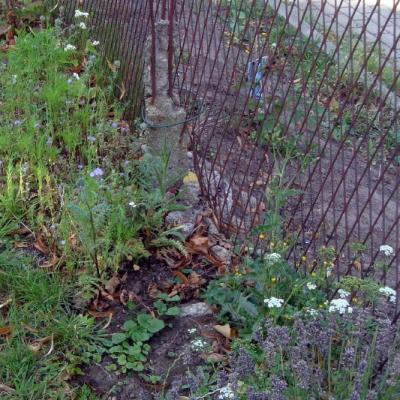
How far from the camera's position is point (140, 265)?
11.5ft

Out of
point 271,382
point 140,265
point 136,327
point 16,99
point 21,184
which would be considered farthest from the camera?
point 16,99

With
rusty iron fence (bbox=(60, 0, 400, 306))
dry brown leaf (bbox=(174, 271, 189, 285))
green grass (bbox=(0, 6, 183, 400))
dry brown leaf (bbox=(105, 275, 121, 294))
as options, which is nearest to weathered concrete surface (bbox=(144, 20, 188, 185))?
rusty iron fence (bbox=(60, 0, 400, 306))

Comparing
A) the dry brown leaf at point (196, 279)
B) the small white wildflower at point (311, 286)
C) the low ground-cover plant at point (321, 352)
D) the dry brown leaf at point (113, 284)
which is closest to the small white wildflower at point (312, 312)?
the low ground-cover plant at point (321, 352)

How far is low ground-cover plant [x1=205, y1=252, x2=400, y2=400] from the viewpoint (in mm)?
2377

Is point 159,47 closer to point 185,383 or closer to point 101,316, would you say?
point 101,316

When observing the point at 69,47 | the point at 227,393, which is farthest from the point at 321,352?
the point at 69,47

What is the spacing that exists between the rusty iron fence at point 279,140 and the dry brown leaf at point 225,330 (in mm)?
424

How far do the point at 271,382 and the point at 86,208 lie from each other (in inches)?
53.3

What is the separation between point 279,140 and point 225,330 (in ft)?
5.19

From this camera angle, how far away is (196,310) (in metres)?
3.31

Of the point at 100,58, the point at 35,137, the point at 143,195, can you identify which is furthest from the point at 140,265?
the point at 100,58

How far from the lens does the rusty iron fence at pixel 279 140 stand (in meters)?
3.25

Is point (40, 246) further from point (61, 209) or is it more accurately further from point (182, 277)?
point (182, 277)

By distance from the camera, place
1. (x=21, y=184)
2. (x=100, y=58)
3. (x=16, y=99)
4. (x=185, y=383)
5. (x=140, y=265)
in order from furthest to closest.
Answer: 1. (x=100, y=58)
2. (x=16, y=99)
3. (x=21, y=184)
4. (x=140, y=265)
5. (x=185, y=383)
